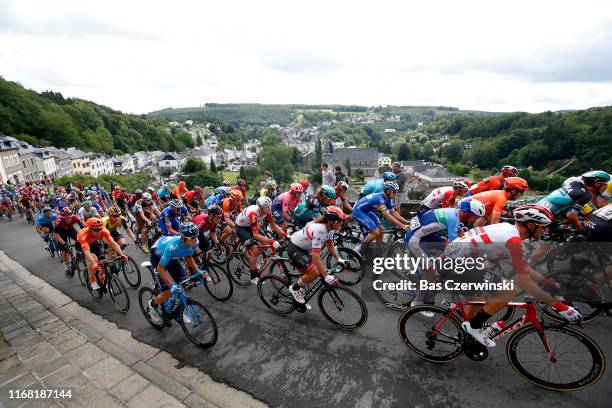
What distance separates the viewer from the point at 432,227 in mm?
4637

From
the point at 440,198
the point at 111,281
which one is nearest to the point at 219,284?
the point at 111,281

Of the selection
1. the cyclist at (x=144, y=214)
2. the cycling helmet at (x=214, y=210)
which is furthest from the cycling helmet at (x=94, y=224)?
the cyclist at (x=144, y=214)

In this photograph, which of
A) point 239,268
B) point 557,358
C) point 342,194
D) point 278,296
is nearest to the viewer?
point 557,358

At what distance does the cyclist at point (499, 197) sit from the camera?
5.07 metres

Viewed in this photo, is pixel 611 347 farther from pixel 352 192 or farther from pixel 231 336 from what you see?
pixel 352 192

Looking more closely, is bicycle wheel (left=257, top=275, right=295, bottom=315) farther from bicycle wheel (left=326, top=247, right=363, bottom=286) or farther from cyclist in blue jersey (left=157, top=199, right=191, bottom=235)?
cyclist in blue jersey (left=157, top=199, right=191, bottom=235)

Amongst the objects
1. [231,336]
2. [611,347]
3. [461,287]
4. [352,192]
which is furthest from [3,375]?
[352,192]

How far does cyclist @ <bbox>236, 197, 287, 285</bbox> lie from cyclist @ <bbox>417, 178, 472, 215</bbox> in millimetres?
2871

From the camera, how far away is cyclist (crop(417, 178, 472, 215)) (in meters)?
5.50

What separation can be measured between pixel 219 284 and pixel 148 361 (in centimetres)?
190

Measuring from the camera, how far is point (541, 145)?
220 ft

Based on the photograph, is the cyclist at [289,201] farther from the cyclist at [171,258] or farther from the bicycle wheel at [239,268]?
the cyclist at [171,258]

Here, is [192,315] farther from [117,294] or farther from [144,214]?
[144,214]

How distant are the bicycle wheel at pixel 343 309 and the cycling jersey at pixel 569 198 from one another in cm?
342
